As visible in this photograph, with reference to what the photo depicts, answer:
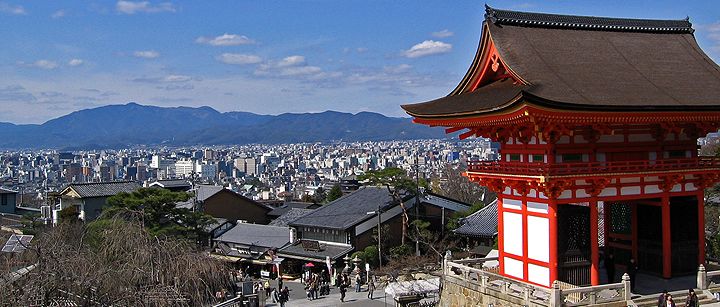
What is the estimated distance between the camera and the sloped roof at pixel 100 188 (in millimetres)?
54894

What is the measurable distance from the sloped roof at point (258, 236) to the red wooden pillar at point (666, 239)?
2599 centimetres

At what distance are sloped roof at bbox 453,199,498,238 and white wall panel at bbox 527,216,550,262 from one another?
57.9 ft

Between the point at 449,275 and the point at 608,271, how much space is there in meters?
4.48

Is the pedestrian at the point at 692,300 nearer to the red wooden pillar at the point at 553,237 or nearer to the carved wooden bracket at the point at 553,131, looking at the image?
the red wooden pillar at the point at 553,237

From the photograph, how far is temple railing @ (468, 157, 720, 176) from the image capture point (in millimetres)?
17375

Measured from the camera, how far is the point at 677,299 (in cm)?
1706

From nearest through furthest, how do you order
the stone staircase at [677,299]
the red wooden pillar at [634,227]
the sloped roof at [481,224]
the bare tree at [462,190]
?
the stone staircase at [677,299], the red wooden pillar at [634,227], the sloped roof at [481,224], the bare tree at [462,190]

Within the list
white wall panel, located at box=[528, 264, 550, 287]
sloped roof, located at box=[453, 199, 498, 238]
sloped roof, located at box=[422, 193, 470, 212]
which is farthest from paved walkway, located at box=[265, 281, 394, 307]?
white wall panel, located at box=[528, 264, 550, 287]

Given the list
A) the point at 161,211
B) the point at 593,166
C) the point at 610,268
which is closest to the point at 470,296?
the point at 610,268

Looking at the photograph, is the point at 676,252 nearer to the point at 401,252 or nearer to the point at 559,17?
the point at 559,17

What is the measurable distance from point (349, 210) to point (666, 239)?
23.9 m

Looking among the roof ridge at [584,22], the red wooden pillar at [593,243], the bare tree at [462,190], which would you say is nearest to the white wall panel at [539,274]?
the red wooden pillar at [593,243]

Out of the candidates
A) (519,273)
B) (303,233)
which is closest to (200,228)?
(303,233)

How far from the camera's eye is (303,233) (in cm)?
→ 4144
